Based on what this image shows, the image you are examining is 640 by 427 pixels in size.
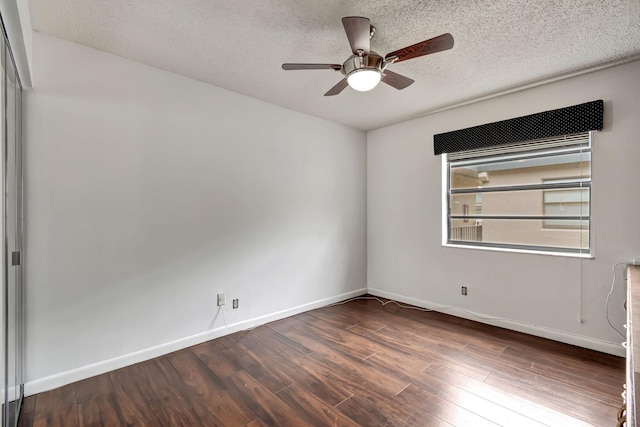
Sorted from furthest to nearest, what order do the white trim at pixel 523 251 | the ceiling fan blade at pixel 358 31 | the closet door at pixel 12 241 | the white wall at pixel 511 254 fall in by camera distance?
the white trim at pixel 523 251 < the white wall at pixel 511 254 < the ceiling fan blade at pixel 358 31 < the closet door at pixel 12 241

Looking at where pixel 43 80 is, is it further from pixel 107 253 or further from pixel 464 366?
pixel 464 366

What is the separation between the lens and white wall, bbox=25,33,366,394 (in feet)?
6.78

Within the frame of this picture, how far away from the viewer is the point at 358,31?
1.72 meters

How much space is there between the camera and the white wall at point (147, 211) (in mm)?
2066

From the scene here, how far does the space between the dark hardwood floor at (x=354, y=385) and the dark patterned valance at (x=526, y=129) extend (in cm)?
197

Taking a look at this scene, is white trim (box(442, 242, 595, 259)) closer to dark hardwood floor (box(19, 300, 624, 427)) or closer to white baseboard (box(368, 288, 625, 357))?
white baseboard (box(368, 288, 625, 357))

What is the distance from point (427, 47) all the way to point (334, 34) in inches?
26.5

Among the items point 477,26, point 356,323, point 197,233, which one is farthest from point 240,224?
point 477,26

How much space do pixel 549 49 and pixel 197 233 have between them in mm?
3273

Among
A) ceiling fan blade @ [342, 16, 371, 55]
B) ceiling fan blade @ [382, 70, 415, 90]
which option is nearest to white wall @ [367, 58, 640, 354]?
ceiling fan blade @ [382, 70, 415, 90]

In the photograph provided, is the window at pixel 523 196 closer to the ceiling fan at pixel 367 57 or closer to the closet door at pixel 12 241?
the ceiling fan at pixel 367 57

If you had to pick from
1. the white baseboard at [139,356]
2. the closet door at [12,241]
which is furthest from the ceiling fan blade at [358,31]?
the white baseboard at [139,356]

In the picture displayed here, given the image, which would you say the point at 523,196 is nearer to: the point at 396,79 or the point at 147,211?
the point at 396,79

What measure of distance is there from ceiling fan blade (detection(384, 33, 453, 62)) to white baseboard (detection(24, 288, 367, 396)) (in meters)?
2.76
